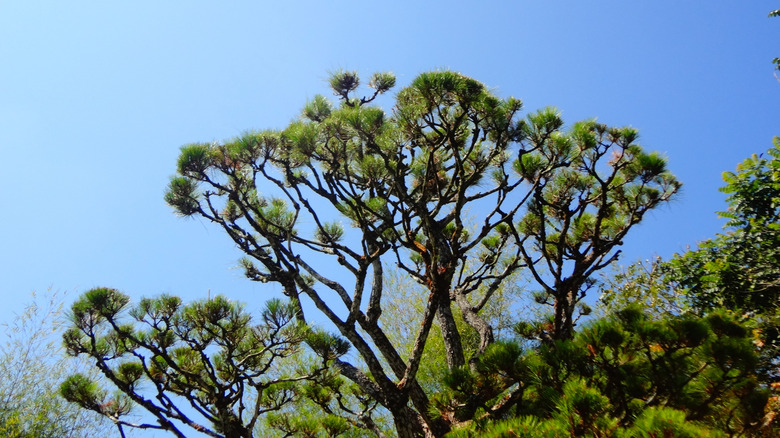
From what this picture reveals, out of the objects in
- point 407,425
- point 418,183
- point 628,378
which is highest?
point 418,183

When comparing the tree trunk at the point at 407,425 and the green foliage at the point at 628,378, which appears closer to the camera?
the green foliage at the point at 628,378

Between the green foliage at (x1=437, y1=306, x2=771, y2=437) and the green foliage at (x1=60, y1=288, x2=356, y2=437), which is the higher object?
the green foliage at (x1=60, y1=288, x2=356, y2=437)

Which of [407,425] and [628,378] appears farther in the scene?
[407,425]

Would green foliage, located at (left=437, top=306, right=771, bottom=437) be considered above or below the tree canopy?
below

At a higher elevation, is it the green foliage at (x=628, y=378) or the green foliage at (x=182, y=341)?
the green foliage at (x=182, y=341)

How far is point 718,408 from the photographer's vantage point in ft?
7.82

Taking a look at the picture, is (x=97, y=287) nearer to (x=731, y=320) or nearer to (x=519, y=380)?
(x=519, y=380)

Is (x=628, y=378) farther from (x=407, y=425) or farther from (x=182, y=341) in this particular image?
(x=182, y=341)

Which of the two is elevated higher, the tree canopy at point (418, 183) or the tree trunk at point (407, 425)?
the tree canopy at point (418, 183)

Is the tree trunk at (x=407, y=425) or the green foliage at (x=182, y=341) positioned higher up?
the green foliage at (x=182, y=341)

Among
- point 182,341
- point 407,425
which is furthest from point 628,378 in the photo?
point 182,341

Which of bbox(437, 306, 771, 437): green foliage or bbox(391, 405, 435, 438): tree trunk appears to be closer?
bbox(437, 306, 771, 437): green foliage

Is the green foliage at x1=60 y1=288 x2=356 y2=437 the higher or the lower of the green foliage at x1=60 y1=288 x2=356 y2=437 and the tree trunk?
the higher

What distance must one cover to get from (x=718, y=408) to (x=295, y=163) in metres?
2.83
